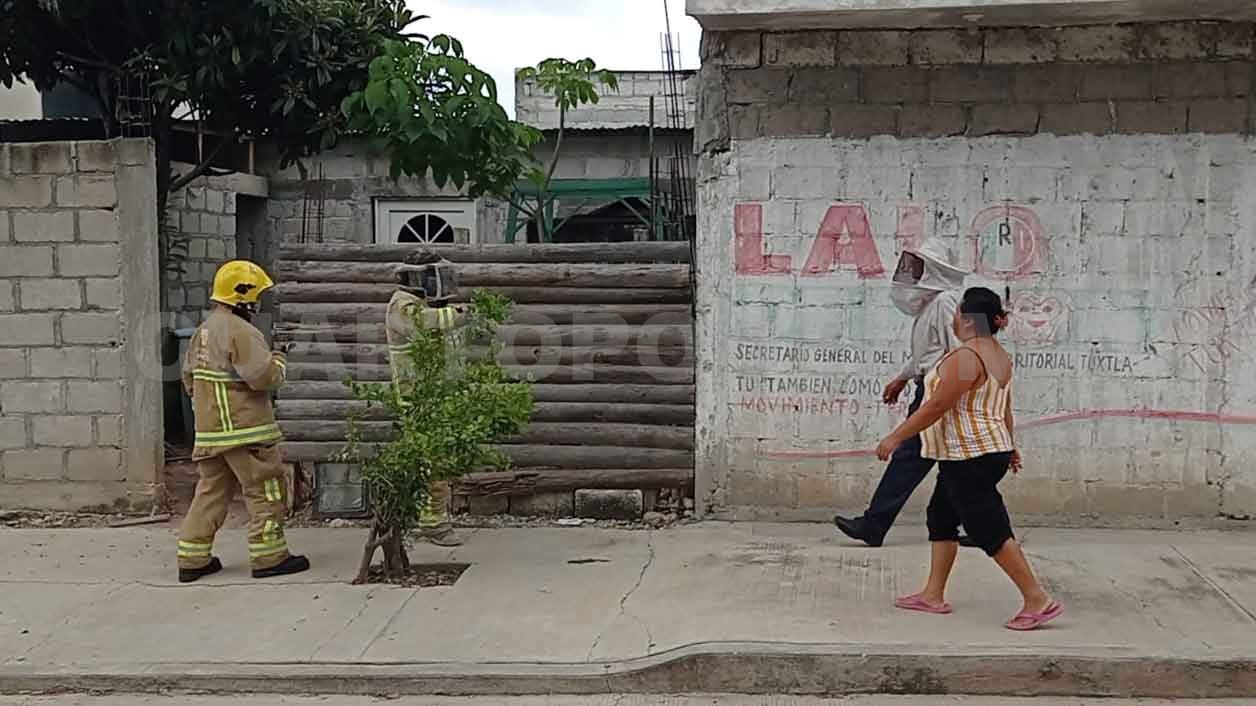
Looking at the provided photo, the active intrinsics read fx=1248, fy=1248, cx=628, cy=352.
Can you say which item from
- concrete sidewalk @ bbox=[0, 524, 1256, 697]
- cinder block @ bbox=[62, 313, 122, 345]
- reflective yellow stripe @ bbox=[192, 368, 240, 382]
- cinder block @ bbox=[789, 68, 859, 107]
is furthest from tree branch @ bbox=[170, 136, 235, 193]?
cinder block @ bbox=[789, 68, 859, 107]

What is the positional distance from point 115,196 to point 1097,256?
20.5ft

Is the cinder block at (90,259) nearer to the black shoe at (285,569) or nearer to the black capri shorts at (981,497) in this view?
the black shoe at (285,569)

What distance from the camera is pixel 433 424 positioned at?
648 cm

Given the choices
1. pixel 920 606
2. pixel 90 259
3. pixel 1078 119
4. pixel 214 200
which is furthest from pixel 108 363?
pixel 1078 119

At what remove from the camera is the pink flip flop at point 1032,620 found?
569 centimetres

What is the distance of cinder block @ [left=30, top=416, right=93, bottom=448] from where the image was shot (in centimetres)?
829

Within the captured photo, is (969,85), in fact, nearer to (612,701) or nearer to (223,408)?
(612,701)

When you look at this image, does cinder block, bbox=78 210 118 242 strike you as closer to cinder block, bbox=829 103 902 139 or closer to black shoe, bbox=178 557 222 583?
black shoe, bbox=178 557 222 583

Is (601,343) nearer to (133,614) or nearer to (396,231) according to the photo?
(133,614)

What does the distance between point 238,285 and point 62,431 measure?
2.39 meters

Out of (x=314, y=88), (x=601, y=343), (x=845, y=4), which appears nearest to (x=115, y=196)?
(x=314, y=88)

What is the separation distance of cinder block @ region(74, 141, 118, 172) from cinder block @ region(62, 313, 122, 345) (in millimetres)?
963

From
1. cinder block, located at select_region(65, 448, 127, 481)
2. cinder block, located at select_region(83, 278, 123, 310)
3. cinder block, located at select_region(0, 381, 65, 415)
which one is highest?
cinder block, located at select_region(83, 278, 123, 310)

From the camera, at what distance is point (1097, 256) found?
24.9ft
